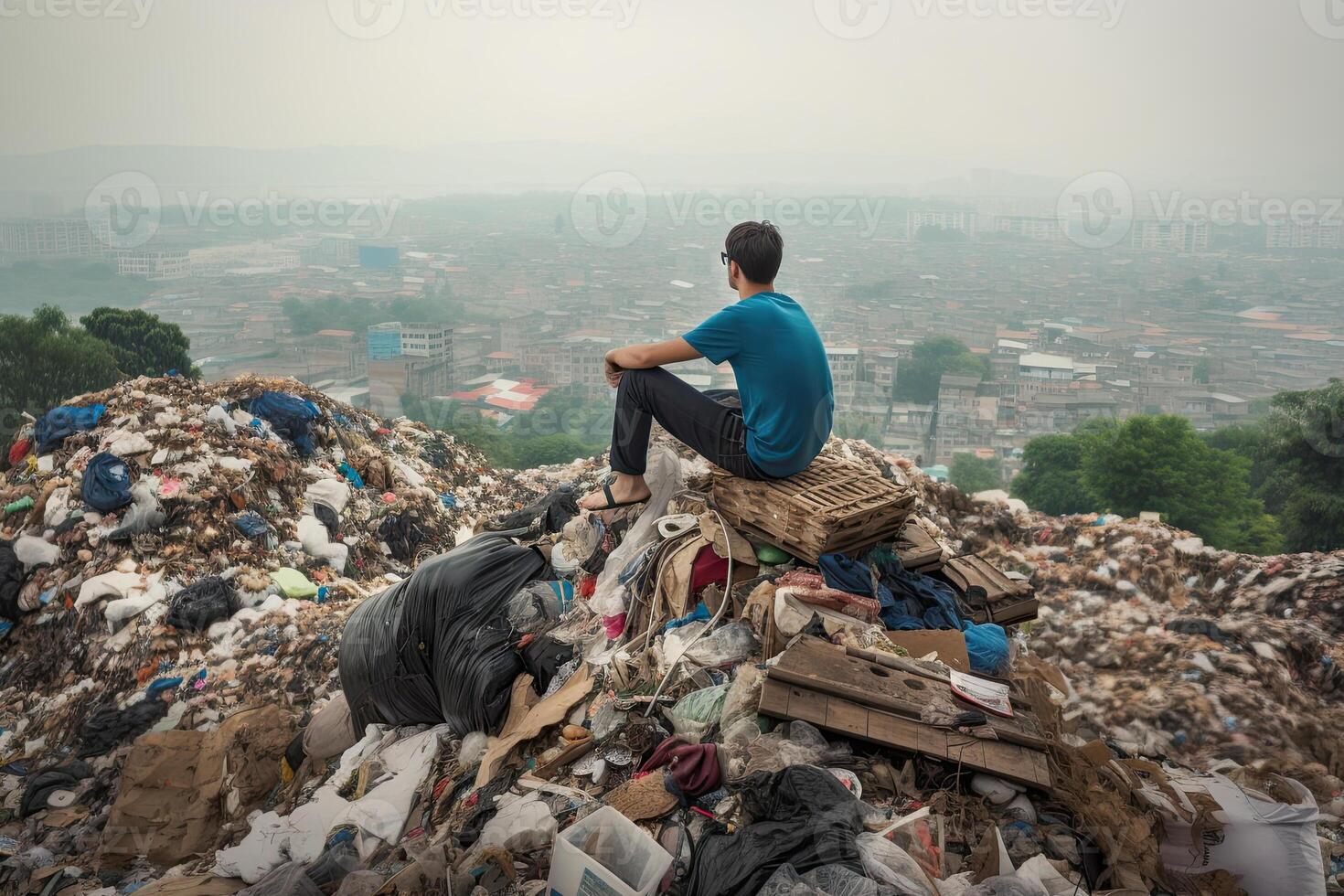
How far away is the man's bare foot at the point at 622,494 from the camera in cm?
313

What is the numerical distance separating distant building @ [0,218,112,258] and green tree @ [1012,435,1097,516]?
49.0m

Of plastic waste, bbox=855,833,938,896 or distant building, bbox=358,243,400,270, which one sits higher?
distant building, bbox=358,243,400,270

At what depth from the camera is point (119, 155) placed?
46.8 metres

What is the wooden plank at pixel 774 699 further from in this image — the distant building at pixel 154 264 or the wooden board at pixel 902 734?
the distant building at pixel 154 264

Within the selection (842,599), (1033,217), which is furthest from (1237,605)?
(1033,217)

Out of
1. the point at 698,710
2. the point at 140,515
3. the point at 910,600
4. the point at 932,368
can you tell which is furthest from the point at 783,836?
the point at 932,368

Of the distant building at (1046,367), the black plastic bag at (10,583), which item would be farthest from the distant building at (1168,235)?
the black plastic bag at (10,583)

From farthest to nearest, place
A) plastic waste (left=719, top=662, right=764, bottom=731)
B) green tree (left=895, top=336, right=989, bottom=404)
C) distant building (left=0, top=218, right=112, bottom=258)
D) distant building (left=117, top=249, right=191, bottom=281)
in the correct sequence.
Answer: distant building (left=117, top=249, right=191, bottom=281) < distant building (left=0, top=218, right=112, bottom=258) < green tree (left=895, top=336, right=989, bottom=404) < plastic waste (left=719, top=662, right=764, bottom=731)

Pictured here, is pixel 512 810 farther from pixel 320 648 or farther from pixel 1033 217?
pixel 1033 217
